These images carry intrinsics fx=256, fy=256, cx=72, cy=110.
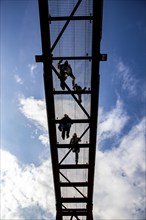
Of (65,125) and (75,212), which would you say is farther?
(75,212)

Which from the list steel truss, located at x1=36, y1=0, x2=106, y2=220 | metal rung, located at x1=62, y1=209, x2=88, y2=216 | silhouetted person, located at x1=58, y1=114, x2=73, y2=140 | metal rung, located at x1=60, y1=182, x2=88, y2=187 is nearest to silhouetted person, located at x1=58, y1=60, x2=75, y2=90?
steel truss, located at x1=36, y1=0, x2=106, y2=220

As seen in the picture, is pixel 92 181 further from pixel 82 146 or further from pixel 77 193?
pixel 82 146

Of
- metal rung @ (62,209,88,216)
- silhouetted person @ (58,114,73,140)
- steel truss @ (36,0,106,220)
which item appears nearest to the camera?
steel truss @ (36,0,106,220)

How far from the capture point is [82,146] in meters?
10.1

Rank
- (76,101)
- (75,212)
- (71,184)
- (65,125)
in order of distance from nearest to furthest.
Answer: (76,101) → (65,125) → (71,184) → (75,212)

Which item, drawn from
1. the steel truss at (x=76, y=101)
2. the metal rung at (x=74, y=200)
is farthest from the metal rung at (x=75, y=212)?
the metal rung at (x=74, y=200)

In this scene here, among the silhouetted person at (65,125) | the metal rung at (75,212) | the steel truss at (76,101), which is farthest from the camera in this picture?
the metal rung at (75,212)

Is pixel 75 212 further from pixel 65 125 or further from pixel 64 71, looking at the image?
pixel 64 71

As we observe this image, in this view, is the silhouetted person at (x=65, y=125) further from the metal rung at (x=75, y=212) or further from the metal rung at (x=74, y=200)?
the metal rung at (x=75, y=212)

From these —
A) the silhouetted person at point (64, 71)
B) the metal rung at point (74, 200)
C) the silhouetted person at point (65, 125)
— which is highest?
the silhouetted person at point (64, 71)

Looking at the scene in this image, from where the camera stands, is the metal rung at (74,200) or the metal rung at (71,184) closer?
the metal rung at (71,184)

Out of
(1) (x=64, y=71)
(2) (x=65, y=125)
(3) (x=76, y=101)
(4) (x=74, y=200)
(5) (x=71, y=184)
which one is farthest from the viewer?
(4) (x=74, y=200)

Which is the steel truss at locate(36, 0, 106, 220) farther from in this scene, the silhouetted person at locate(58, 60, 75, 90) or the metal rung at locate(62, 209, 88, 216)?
the silhouetted person at locate(58, 60, 75, 90)

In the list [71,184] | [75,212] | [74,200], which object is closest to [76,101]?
[71,184]
